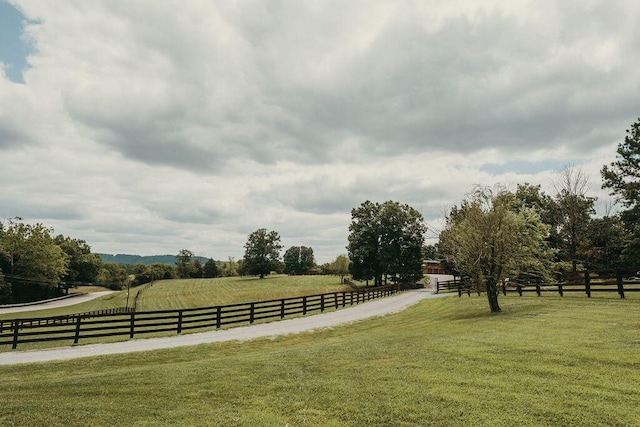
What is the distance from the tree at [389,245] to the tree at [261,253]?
143 feet

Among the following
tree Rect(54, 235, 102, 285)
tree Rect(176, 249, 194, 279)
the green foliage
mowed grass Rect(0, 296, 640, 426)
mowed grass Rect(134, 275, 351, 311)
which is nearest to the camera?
mowed grass Rect(0, 296, 640, 426)

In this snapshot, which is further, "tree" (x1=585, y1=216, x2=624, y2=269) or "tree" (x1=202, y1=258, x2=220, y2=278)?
"tree" (x1=202, y1=258, x2=220, y2=278)

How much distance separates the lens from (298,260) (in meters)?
174

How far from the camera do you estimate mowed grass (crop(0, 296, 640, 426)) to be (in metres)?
6.73

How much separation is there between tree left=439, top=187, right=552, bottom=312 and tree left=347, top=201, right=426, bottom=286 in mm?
44006

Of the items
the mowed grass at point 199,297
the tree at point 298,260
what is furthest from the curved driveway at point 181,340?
the tree at point 298,260

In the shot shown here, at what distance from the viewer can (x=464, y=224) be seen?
21.9 m

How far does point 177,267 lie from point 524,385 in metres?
141

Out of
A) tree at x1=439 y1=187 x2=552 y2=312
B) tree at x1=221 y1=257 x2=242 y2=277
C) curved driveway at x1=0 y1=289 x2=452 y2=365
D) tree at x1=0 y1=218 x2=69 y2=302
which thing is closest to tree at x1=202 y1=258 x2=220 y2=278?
tree at x1=221 y1=257 x2=242 y2=277

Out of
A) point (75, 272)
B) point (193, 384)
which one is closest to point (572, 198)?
point (193, 384)

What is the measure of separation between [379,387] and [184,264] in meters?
140

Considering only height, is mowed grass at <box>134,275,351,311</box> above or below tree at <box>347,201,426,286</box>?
below

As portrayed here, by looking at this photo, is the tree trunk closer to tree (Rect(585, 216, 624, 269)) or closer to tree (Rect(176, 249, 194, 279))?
tree (Rect(585, 216, 624, 269))

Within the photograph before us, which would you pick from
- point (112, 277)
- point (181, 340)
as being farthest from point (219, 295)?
point (112, 277)
